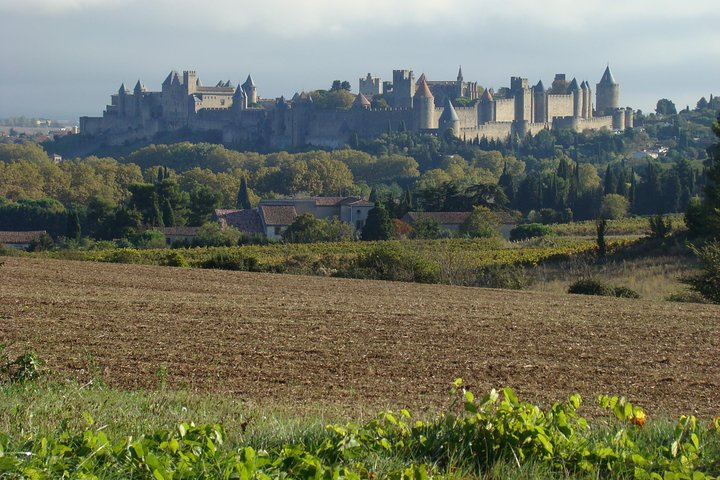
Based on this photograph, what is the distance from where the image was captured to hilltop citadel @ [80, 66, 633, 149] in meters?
89.2

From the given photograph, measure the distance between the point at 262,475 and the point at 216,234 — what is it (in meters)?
30.9

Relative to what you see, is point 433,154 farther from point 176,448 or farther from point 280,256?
point 176,448

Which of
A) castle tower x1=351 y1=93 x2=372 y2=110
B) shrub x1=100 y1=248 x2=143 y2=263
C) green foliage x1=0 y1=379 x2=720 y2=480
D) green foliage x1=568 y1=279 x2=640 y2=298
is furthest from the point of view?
castle tower x1=351 y1=93 x2=372 y2=110

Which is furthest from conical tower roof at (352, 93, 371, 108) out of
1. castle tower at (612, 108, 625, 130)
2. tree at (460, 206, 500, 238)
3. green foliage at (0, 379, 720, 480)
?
green foliage at (0, 379, 720, 480)

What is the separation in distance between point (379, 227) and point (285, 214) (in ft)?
31.5

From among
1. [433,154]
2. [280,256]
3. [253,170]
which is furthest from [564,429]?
[433,154]

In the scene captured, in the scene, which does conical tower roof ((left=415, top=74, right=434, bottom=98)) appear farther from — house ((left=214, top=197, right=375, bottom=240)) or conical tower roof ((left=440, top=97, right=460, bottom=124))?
house ((left=214, top=197, right=375, bottom=240))

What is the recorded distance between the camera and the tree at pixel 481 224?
118 ft

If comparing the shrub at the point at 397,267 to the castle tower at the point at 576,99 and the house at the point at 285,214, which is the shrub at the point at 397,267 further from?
the castle tower at the point at 576,99

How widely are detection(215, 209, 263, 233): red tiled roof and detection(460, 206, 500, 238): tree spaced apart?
8.73 meters

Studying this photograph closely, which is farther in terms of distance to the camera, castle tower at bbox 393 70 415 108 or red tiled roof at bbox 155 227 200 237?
castle tower at bbox 393 70 415 108

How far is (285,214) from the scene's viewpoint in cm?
4381

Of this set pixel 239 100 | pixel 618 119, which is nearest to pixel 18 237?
pixel 239 100

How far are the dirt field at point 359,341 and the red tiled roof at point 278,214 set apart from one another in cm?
2920
